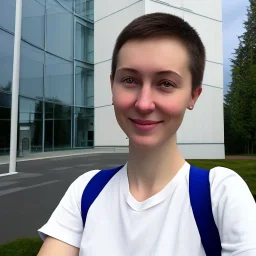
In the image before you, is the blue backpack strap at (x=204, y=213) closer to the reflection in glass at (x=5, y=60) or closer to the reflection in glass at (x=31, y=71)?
the reflection in glass at (x=5, y=60)

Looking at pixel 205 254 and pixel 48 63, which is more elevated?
pixel 48 63

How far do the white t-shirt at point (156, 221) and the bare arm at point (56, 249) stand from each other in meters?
0.02

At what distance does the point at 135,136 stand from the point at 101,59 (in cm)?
1894

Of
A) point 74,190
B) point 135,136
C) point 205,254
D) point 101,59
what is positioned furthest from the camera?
point 101,59

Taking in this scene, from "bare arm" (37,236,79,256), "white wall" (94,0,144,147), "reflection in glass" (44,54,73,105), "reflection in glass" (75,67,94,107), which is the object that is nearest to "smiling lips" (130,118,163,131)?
"bare arm" (37,236,79,256)

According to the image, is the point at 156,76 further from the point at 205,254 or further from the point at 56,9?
the point at 56,9

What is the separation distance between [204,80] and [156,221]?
713 inches

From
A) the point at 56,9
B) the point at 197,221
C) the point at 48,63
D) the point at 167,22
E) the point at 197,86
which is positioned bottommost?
the point at 197,221

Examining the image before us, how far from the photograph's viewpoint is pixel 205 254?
79 cm

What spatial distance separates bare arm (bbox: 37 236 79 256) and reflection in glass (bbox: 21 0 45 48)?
16409mm

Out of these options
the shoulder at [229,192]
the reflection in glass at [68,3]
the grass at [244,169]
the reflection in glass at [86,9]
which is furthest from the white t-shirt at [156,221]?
the reflection in glass at [86,9]

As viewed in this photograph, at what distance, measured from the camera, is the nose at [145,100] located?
86 centimetres

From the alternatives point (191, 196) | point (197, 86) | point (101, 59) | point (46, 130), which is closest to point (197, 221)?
point (191, 196)

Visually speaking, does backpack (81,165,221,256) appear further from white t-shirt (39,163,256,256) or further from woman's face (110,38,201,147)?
woman's face (110,38,201,147)
